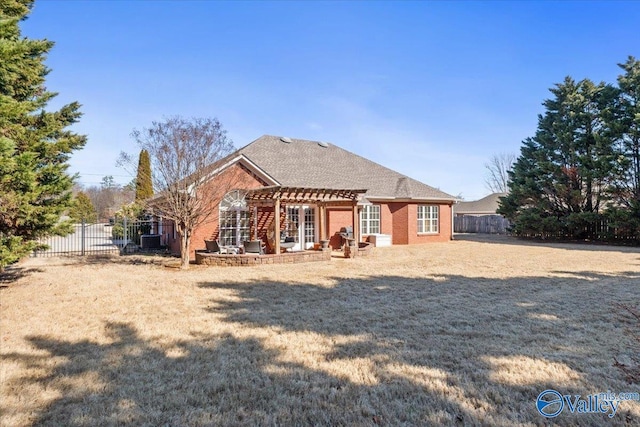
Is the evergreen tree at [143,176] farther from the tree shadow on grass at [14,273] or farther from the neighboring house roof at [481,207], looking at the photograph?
the neighboring house roof at [481,207]

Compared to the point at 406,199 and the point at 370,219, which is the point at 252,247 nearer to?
the point at 370,219

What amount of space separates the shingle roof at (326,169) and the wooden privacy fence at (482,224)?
45.9ft

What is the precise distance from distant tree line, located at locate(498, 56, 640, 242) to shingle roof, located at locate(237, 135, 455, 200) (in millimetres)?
7010

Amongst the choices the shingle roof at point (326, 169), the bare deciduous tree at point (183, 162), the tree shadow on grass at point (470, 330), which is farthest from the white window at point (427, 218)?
the bare deciduous tree at point (183, 162)

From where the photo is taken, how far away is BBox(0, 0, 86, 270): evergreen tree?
321 inches

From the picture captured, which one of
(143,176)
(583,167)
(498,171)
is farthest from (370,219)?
(498,171)

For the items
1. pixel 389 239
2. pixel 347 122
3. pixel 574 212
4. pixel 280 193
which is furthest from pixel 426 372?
pixel 574 212

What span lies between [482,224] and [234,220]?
93.3 ft

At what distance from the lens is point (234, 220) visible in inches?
659

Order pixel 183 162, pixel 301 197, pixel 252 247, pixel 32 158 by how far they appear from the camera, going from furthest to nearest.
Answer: pixel 301 197
pixel 252 247
pixel 183 162
pixel 32 158

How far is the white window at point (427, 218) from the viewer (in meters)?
23.5

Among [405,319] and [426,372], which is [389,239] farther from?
[426,372]

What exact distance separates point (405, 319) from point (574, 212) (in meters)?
23.9

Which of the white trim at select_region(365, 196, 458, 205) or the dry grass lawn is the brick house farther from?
the dry grass lawn
